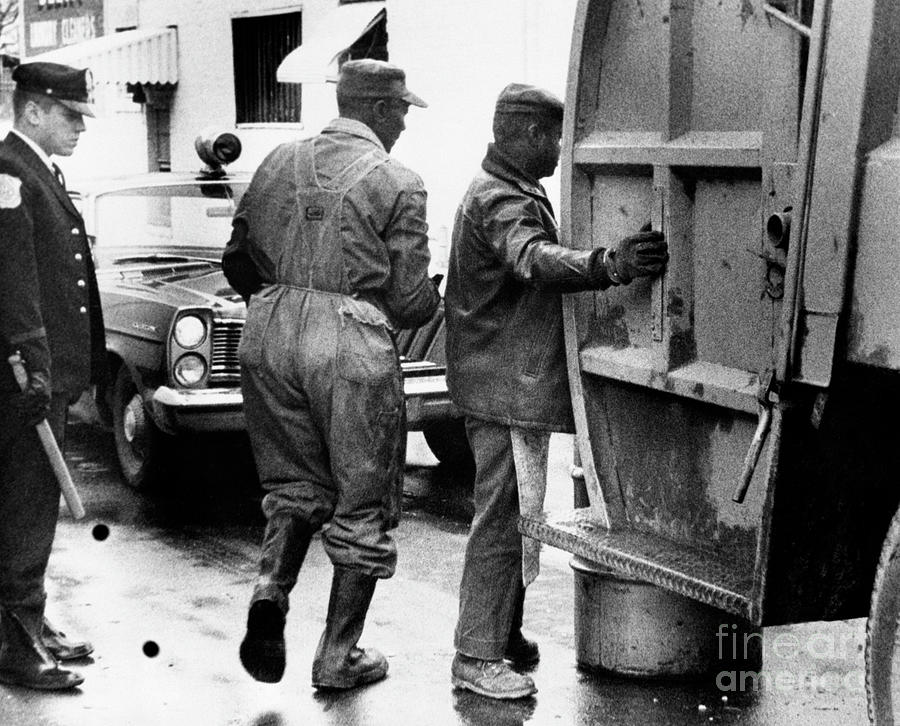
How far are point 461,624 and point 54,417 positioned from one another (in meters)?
1.52

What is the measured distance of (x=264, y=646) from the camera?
498 cm

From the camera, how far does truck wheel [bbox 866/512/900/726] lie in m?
3.20

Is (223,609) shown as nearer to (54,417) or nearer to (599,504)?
(54,417)

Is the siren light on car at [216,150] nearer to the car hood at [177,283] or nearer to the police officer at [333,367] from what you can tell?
the car hood at [177,283]

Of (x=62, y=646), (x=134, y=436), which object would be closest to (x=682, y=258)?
(x=62, y=646)

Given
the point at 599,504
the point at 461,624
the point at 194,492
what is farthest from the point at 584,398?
the point at 194,492

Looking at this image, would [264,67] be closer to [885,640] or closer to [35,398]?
[35,398]

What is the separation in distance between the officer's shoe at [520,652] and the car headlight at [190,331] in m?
3.24

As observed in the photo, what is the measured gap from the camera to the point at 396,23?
53.1 feet

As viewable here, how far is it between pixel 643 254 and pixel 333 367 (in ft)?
4.42

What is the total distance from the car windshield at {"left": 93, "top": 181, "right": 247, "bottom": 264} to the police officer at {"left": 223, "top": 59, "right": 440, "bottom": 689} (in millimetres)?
3980

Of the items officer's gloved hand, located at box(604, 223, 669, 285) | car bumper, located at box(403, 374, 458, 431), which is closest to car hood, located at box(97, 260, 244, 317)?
car bumper, located at box(403, 374, 458, 431)

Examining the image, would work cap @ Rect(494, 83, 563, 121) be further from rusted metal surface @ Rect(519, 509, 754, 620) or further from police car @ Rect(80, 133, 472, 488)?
police car @ Rect(80, 133, 472, 488)

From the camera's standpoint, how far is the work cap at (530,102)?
4883 millimetres
